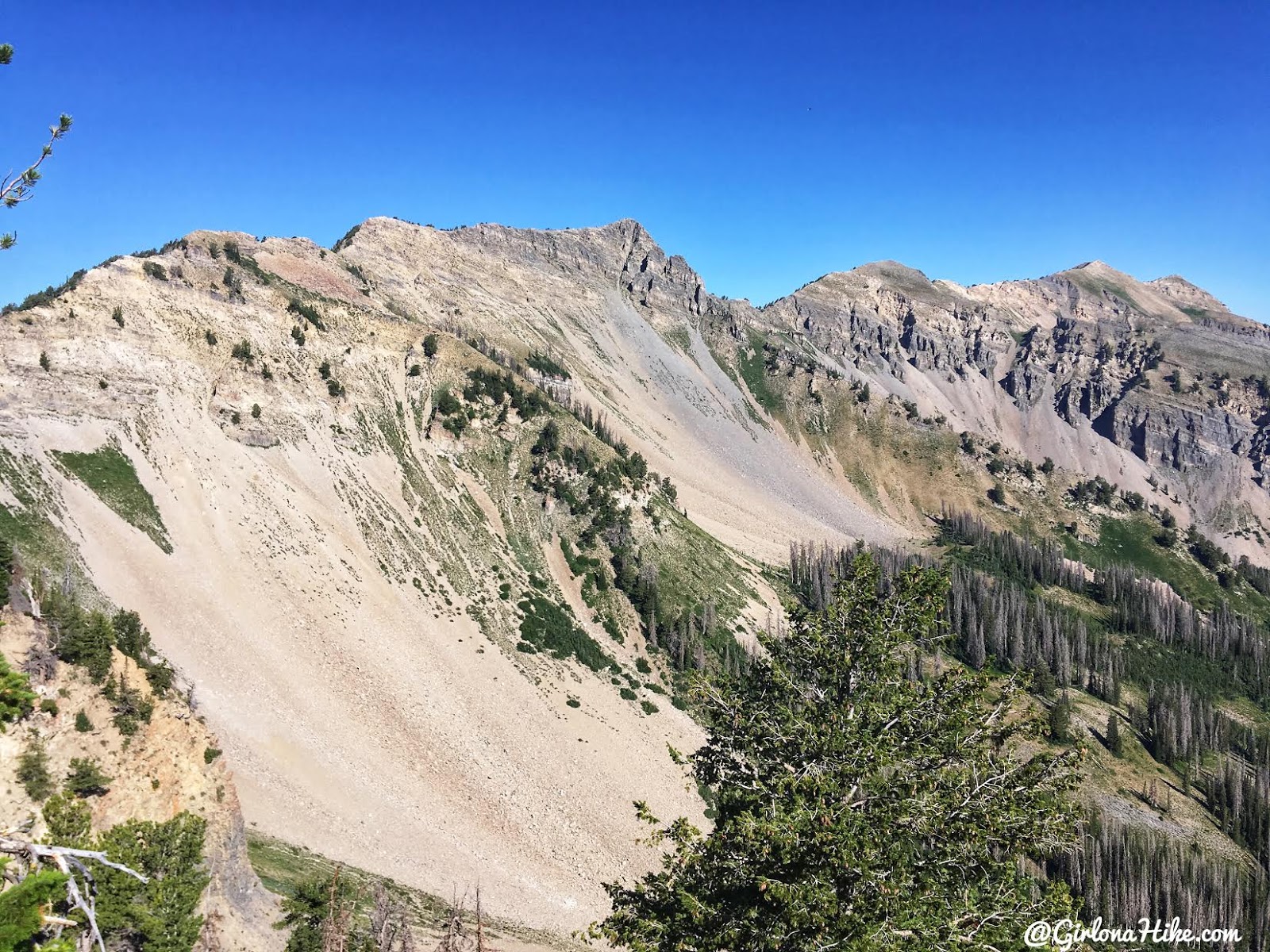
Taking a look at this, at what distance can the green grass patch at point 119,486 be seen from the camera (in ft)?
198

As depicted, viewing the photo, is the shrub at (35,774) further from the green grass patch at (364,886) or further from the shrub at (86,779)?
the green grass patch at (364,886)

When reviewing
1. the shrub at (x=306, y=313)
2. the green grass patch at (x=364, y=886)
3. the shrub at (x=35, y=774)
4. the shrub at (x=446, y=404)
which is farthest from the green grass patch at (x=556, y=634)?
the shrub at (x=306, y=313)

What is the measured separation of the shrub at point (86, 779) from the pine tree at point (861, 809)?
23.7m

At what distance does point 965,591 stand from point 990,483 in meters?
77.6

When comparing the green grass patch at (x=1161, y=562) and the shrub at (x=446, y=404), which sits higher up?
the green grass patch at (x=1161, y=562)

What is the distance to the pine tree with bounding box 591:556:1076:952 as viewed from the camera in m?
11.6

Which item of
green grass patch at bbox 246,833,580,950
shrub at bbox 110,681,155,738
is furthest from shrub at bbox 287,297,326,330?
shrub at bbox 110,681,155,738

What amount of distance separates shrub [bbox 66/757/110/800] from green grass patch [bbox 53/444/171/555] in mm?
39418

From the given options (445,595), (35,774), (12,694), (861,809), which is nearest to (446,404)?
(445,595)

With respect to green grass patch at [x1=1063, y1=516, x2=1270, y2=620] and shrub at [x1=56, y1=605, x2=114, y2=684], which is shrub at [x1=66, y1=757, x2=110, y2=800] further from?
green grass patch at [x1=1063, y1=516, x2=1270, y2=620]

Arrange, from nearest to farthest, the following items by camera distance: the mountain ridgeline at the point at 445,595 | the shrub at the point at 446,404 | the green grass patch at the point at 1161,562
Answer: the mountain ridgeline at the point at 445,595 → the shrub at the point at 446,404 → the green grass patch at the point at 1161,562

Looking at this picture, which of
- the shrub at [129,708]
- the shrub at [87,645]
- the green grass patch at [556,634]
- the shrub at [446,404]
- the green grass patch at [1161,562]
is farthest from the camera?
the green grass patch at [1161,562]

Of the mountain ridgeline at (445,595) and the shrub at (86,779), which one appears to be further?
the mountain ridgeline at (445,595)

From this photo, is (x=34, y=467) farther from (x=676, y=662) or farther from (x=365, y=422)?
(x=676, y=662)
